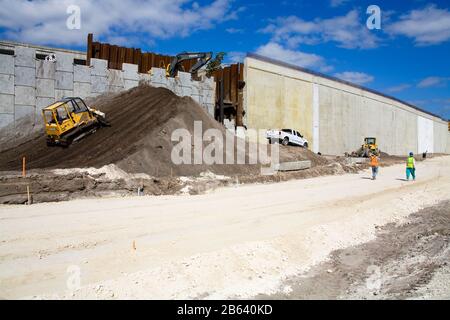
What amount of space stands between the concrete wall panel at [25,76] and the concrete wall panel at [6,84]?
27cm

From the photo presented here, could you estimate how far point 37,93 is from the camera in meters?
21.2

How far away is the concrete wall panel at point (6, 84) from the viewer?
65.7 ft

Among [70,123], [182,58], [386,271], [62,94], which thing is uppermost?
[182,58]

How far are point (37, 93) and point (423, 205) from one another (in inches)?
780

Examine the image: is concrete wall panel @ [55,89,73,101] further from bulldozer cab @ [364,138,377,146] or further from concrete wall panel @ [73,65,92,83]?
bulldozer cab @ [364,138,377,146]

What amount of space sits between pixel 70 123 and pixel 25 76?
4350 mm

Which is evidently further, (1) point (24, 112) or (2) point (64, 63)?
(2) point (64, 63)

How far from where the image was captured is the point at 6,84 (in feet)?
66.1

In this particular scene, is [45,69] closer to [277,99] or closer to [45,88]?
[45,88]

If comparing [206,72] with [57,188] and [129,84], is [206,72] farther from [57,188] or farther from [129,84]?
[57,188]

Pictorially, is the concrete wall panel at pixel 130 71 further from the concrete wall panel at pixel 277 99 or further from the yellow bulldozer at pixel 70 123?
the concrete wall panel at pixel 277 99

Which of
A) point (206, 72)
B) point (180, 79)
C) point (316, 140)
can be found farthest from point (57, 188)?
point (316, 140)

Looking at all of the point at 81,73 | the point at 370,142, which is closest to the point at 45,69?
the point at 81,73

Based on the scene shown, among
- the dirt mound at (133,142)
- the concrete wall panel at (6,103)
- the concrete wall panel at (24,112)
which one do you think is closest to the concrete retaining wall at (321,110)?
the dirt mound at (133,142)
